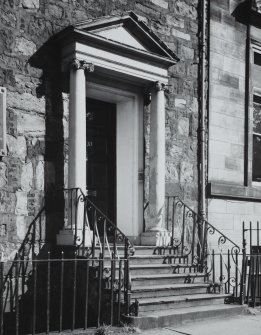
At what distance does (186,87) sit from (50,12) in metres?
3.13

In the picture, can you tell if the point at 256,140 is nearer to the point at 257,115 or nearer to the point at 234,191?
the point at 257,115

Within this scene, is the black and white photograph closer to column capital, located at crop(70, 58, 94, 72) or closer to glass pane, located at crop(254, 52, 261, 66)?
column capital, located at crop(70, 58, 94, 72)

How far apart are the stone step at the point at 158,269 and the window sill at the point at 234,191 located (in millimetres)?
2181

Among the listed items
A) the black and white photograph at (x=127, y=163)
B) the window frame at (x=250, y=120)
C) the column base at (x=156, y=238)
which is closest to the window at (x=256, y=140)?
the window frame at (x=250, y=120)

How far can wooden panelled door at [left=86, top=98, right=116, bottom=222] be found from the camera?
8945 millimetres

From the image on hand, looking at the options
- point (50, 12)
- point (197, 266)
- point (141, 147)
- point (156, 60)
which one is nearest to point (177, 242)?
point (197, 266)

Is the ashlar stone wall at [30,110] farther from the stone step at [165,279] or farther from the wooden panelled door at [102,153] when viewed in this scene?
the stone step at [165,279]

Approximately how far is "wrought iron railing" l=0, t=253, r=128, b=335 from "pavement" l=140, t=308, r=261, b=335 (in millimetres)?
656

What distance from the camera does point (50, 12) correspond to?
801 centimetres

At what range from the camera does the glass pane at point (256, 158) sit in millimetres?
11141

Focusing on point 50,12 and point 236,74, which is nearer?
point 50,12

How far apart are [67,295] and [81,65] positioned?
3.47m

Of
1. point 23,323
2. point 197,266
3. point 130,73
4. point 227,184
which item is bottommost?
point 23,323

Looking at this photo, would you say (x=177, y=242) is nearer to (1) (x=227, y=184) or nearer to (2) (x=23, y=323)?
(1) (x=227, y=184)
